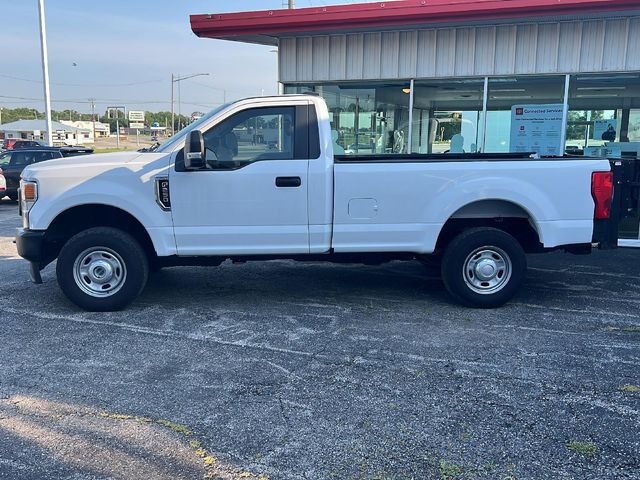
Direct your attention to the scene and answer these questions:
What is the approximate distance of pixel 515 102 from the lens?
10547mm

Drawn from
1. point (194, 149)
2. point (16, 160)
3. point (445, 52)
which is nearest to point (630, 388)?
point (194, 149)

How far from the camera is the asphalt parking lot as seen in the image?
3434 mm

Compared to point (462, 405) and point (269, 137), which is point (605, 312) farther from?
point (269, 137)

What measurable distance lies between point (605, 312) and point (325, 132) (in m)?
3.46

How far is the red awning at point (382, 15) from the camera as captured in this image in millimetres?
9008

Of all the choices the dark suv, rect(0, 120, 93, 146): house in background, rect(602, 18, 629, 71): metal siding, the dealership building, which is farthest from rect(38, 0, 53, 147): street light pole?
rect(0, 120, 93, 146): house in background

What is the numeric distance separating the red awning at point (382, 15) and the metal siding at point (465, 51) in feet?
1.27

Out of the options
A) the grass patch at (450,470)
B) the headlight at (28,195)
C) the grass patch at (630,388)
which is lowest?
the grass patch at (450,470)

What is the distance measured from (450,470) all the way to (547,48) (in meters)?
8.49

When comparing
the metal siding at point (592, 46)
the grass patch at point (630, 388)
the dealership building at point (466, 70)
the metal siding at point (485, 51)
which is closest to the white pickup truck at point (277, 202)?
the grass patch at point (630, 388)

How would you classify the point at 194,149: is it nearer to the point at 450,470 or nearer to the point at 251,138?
the point at 251,138

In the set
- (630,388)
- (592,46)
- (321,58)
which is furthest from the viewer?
(321,58)

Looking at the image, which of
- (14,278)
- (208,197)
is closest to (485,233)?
(208,197)

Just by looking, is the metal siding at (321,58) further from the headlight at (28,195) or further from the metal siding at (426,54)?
the headlight at (28,195)
